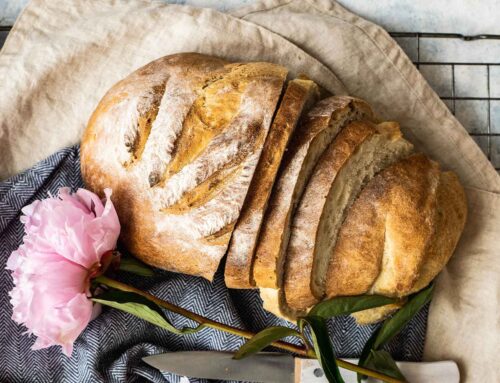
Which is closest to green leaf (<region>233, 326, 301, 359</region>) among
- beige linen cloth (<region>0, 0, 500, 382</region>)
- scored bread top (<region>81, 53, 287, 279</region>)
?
scored bread top (<region>81, 53, 287, 279</region>)

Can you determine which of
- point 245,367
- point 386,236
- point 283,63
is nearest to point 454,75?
point 283,63

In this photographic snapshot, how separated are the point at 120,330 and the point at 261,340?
42 centimetres

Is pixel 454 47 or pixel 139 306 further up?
pixel 454 47

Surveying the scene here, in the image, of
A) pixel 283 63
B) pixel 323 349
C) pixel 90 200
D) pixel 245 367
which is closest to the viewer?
pixel 323 349

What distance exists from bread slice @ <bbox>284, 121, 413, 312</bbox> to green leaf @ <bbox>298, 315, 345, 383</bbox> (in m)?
0.09

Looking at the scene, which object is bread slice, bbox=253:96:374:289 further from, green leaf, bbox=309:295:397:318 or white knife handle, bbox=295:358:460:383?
white knife handle, bbox=295:358:460:383

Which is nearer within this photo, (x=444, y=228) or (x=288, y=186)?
(x=288, y=186)

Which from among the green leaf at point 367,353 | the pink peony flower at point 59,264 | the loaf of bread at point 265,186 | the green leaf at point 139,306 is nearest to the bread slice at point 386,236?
the loaf of bread at point 265,186

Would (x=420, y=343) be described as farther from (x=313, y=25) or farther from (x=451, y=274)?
(x=313, y=25)

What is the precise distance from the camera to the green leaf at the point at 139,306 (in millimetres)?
1322

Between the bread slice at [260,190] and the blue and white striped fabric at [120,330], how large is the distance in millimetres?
261

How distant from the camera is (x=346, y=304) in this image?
4.63 feet

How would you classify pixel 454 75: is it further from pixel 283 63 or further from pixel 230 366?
pixel 230 366

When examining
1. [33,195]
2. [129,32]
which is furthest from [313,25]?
[33,195]
